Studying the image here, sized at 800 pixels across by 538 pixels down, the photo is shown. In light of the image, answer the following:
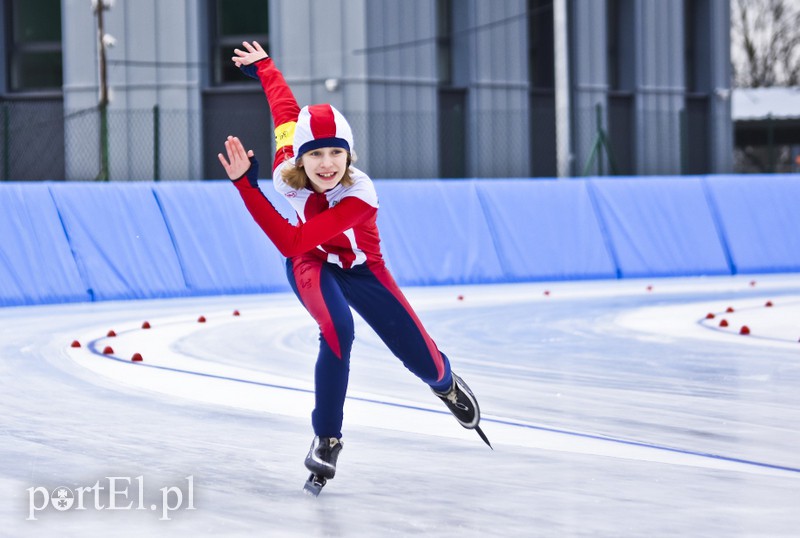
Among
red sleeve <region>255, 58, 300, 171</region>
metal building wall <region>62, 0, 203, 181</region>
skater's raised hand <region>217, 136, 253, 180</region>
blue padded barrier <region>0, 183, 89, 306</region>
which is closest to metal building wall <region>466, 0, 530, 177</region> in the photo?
metal building wall <region>62, 0, 203, 181</region>

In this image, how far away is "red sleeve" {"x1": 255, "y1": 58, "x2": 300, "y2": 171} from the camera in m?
5.63

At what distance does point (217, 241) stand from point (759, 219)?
28.6 ft

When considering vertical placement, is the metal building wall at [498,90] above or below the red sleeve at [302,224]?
above

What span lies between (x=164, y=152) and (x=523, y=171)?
7.62 metres

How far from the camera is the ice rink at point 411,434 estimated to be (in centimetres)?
458

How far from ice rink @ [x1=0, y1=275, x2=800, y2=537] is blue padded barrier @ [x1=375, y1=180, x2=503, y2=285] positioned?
18.3ft

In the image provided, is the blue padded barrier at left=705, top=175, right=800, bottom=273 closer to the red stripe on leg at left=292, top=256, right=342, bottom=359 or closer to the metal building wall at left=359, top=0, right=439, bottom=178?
the metal building wall at left=359, top=0, right=439, bottom=178

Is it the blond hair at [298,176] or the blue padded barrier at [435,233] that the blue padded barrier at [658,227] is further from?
the blond hair at [298,176]

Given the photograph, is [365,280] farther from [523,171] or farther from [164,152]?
[523,171]

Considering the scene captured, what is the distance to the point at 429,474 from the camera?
5.38 metres

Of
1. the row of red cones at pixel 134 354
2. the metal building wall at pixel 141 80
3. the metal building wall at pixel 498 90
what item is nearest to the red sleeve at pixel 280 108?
the row of red cones at pixel 134 354

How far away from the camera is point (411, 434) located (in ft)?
20.9

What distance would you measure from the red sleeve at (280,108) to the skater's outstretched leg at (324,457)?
1.20 m

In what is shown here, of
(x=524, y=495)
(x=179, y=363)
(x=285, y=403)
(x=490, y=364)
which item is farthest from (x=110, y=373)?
(x=524, y=495)
